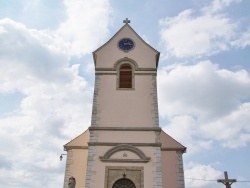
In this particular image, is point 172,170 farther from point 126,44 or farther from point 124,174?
point 126,44

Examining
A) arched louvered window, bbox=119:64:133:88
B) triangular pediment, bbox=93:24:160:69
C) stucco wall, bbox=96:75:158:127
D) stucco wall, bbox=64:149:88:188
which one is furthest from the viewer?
triangular pediment, bbox=93:24:160:69

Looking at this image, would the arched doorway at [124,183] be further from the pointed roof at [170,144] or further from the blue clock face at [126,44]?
the blue clock face at [126,44]

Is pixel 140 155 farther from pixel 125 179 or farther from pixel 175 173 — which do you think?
pixel 175 173

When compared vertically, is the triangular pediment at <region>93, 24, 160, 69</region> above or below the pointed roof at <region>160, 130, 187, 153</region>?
above

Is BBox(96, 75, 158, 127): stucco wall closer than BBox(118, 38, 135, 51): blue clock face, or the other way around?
BBox(96, 75, 158, 127): stucco wall

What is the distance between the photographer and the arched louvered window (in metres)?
19.1

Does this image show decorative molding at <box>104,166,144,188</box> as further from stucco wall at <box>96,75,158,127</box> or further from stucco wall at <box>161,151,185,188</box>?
stucco wall at <box>161,151,185,188</box>

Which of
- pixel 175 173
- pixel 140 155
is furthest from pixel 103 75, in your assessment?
pixel 175 173

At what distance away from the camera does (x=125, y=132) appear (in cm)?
1734

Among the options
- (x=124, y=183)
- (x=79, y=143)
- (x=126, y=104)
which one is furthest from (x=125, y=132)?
(x=79, y=143)

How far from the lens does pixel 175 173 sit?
60.9 feet

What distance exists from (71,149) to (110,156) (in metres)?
3.58

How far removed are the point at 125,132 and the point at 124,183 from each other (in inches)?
104

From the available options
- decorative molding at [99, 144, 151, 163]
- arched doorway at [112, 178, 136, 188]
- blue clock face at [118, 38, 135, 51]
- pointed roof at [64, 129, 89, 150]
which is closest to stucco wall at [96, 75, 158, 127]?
decorative molding at [99, 144, 151, 163]
